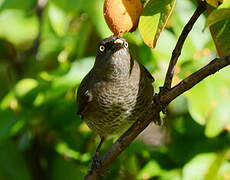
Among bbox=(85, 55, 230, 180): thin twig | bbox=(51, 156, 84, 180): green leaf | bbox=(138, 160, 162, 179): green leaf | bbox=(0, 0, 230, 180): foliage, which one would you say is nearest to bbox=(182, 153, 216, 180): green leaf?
bbox=(0, 0, 230, 180): foliage

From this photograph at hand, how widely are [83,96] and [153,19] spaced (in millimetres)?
1210

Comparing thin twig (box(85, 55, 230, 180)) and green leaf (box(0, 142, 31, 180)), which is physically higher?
thin twig (box(85, 55, 230, 180))

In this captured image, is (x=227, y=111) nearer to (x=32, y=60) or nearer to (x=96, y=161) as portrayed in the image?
(x=96, y=161)

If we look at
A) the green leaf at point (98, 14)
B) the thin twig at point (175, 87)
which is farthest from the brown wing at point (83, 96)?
the thin twig at point (175, 87)

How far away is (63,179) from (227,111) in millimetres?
883

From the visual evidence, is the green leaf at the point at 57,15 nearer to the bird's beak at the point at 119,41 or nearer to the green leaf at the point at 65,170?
the bird's beak at the point at 119,41

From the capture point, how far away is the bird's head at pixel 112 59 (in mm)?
2034

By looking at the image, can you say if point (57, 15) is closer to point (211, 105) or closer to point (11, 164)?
point (211, 105)

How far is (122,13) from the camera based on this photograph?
4.21 feet

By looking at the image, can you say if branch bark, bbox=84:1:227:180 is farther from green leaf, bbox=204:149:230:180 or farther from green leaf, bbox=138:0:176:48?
green leaf, bbox=204:149:230:180

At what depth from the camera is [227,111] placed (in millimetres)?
2086

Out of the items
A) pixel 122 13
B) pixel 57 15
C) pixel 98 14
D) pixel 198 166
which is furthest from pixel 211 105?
pixel 122 13

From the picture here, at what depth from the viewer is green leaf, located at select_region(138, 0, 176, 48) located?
3.96 feet

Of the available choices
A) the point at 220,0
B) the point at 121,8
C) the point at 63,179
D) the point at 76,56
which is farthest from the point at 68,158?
the point at 220,0
